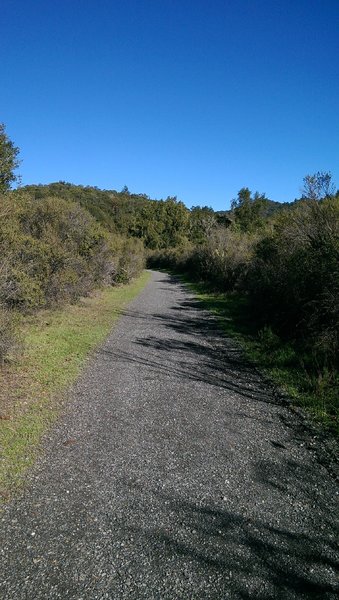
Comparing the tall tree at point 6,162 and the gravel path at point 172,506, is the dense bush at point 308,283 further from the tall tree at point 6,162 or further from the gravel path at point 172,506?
the tall tree at point 6,162

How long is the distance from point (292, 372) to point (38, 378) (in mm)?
5610

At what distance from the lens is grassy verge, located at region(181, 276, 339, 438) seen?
21.5ft

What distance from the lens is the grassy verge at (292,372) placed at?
655 centimetres

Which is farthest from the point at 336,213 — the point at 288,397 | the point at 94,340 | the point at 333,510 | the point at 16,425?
the point at 16,425

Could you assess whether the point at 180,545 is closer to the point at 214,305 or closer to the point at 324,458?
the point at 324,458

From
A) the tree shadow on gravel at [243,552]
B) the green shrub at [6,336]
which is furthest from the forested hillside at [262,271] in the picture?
the tree shadow on gravel at [243,552]

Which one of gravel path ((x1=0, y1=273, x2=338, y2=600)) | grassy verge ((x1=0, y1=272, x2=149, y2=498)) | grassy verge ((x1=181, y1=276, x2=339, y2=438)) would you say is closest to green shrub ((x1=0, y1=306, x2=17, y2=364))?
grassy verge ((x1=0, y1=272, x2=149, y2=498))

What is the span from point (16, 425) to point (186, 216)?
286 ft

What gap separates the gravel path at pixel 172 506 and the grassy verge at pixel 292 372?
58 centimetres

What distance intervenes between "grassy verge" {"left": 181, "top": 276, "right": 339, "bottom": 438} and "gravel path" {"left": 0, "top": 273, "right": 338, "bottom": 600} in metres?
0.58

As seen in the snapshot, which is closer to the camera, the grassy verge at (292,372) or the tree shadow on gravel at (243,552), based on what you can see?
the tree shadow on gravel at (243,552)

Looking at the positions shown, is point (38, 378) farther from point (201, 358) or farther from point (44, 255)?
point (44, 255)

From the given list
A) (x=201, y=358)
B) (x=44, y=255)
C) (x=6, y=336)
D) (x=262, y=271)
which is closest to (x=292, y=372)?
(x=201, y=358)

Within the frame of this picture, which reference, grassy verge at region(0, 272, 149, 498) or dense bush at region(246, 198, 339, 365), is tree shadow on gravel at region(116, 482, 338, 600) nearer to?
grassy verge at region(0, 272, 149, 498)
